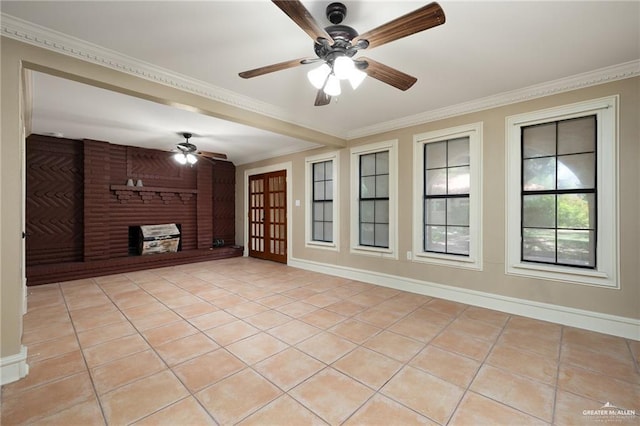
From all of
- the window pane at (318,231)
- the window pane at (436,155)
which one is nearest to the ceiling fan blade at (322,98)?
the window pane at (436,155)

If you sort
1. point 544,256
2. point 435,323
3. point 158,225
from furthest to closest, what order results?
point 158,225 → point 544,256 → point 435,323

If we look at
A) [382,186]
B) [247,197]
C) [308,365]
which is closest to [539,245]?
[382,186]

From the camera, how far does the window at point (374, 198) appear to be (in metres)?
4.48

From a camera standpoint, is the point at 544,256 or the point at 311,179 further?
the point at 311,179

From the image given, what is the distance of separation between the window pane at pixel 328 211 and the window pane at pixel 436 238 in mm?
1997

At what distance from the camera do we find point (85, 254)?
536cm

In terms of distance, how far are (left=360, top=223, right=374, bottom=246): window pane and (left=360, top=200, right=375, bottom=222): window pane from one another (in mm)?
107

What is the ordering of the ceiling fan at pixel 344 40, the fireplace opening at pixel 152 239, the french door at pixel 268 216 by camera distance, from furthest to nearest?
the french door at pixel 268 216
the fireplace opening at pixel 152 239
the ceiling fan at pixel 344 40

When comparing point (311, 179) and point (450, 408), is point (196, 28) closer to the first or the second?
point (450, 408)

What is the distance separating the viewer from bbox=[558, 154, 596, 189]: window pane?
9.82 feet

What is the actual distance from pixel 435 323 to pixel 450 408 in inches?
54.2

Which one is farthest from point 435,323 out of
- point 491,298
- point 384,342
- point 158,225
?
point 158,225

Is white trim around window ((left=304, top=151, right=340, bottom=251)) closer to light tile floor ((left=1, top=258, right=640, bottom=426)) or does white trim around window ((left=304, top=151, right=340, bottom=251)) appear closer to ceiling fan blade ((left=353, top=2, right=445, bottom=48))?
light tile floor ((left=1, top=258, right=640, bottom=426))

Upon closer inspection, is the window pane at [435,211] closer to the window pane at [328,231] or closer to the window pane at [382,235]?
the window pane at [382,235]
